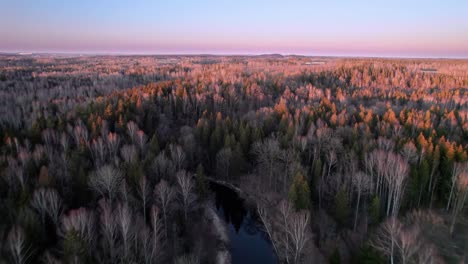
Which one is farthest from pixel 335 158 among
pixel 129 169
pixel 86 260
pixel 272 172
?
pixel 86 260

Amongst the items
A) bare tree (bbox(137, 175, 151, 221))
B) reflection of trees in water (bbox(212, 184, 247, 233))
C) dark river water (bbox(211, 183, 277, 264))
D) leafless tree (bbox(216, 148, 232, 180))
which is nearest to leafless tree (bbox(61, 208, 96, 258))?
bare tree (bbox(137, 175, 151, 221))

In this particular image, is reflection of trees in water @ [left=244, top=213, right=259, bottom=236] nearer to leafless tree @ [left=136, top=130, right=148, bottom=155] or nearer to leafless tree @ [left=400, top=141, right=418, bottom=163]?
leafless tree @ [left=136, top=130, right=148, bottom=155]

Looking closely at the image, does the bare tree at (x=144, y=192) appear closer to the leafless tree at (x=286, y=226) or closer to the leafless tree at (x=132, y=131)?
the leafless tree at (x=286, y=226)

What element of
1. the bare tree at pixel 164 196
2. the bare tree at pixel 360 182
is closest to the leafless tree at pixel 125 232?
the bare tree at pixel 164 196

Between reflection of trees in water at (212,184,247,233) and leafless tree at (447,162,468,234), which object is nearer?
leafless tree at (447,162,468,234)

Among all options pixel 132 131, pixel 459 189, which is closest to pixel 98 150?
pixel 132 131

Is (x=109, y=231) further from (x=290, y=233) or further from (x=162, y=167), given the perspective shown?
(x=290, y=233)

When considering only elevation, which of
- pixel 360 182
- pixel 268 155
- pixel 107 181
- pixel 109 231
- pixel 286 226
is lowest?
pixel 268 155

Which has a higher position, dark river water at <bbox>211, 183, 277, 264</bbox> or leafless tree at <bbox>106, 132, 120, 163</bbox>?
leafless tree at <bbox>106, 132, 120, 163</bbox>
